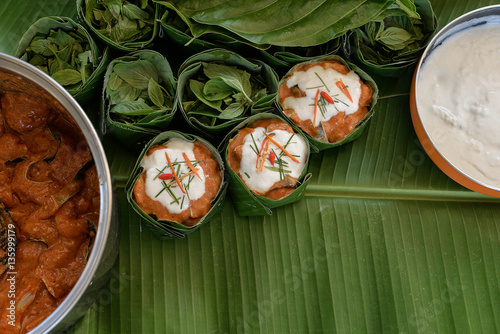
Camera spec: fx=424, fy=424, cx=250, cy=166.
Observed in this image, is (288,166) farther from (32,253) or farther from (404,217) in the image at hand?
(32,253)

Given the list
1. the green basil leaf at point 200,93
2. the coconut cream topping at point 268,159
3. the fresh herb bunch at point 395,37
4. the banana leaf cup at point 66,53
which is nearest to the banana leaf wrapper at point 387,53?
the fresh herb bunch at point 395,37

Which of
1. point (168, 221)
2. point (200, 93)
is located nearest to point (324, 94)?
point (200, 93)

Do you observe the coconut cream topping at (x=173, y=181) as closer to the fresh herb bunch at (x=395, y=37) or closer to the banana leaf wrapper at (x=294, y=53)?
the banana leaf wrapper at (x=294, y=53)

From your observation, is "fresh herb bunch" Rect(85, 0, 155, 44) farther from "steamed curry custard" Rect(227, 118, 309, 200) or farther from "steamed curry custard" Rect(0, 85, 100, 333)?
"steamed curry custard" Rect(227, 118, 309, 200)

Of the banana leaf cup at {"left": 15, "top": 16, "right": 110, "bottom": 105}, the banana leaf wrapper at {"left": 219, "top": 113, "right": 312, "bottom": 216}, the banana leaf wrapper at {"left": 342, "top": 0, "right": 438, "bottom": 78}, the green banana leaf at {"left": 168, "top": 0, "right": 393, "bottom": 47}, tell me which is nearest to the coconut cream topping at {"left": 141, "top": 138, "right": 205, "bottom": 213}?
the banana leaf wrapper at {"left": 219, "top": 113, "right": 312, "bottom": 216}

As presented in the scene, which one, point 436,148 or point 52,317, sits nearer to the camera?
point 52,317

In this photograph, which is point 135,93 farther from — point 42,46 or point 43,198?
point 43,198

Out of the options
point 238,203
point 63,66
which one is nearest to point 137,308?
point 238,203
